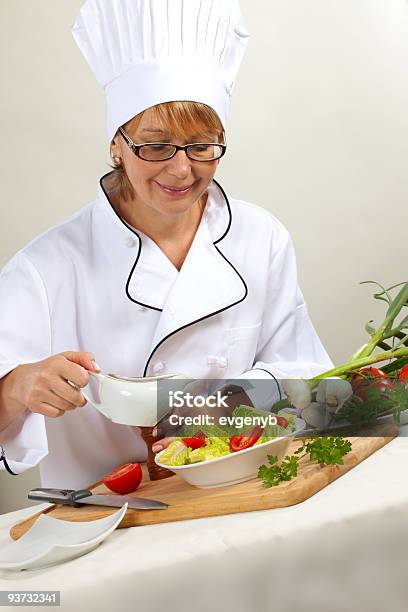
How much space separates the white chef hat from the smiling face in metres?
0.03

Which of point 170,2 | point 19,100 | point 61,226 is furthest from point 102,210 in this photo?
point 19,100

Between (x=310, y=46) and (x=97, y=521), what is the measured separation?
2418mm

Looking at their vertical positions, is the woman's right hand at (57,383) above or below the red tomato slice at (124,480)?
above

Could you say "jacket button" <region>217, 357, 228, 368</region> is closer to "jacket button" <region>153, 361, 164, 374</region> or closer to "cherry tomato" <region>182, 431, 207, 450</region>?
"jacket button" <region>153, 361, 164, 374</region>

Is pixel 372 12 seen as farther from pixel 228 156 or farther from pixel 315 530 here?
pixel 315 530

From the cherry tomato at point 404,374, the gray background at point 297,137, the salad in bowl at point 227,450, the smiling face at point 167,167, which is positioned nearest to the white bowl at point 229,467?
the salad in bowl at point 227,450

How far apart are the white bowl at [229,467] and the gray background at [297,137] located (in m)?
1.65

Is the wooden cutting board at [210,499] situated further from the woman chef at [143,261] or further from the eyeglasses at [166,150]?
the eyeglasses at [166,150]

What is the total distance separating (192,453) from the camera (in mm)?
1372

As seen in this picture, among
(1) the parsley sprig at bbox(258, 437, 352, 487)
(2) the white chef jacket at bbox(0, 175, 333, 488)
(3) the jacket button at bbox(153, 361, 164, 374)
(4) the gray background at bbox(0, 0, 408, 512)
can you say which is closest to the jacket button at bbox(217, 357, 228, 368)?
(2) the white chef jacket at bbox(0, 175, 333, 488)

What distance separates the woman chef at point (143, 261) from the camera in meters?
1.52

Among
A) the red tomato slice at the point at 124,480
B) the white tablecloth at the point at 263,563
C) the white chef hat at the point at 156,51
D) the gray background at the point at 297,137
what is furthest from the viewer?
the gray background at the point at 297,137

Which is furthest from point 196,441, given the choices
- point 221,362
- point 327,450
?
point 221,362

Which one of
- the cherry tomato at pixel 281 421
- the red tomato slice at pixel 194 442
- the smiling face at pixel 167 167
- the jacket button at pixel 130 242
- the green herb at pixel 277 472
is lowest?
the green herb at pixel 277 472
